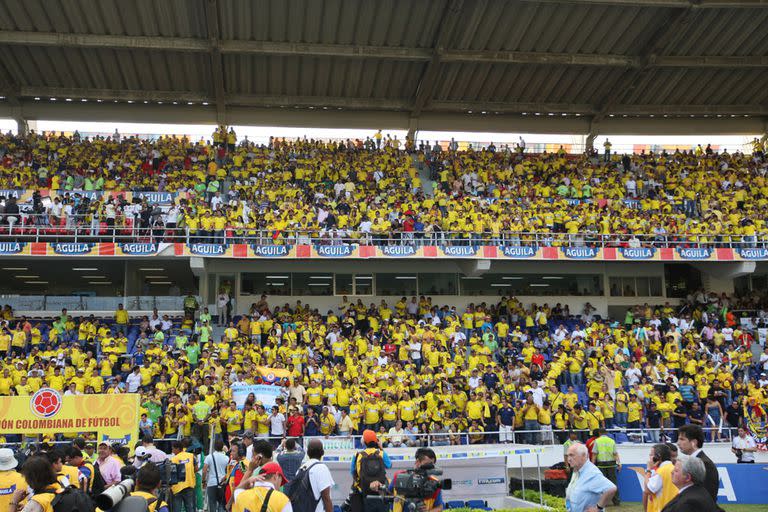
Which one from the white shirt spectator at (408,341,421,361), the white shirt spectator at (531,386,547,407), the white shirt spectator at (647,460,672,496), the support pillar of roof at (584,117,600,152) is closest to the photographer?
the white shirt spectator at (647,460,672,496)

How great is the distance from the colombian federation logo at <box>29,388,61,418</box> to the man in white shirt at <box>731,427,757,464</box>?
50.3 feet

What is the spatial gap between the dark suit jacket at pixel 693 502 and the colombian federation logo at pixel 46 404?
40.8ft

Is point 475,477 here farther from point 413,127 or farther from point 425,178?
point 413,127

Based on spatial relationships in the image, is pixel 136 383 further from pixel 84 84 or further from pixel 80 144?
pixel 84 84

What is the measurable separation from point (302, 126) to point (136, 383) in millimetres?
22404

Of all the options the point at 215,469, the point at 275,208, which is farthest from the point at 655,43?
the point at 215,469

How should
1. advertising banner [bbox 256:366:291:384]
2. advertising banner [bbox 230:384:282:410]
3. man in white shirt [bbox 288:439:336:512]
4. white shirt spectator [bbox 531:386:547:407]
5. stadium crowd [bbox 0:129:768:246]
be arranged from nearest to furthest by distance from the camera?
man in white shirt [bbox 288:439:336:512], advertising banner [bbox 230:384:282:410], advertising banner [bbox 256:366:291:384], white shirt spectator [bbox 531:386:547:407], stadium crowd [bbox 0:129:768:246]

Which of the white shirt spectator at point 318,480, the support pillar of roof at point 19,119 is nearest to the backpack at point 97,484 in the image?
the white shirt spectator at point 318,480

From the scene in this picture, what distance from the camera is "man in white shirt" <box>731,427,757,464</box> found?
17.9 meters

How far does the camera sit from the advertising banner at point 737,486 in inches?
613

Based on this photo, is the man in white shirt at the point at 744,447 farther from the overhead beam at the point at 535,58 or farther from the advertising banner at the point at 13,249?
the advertising banner at the point at 13,249

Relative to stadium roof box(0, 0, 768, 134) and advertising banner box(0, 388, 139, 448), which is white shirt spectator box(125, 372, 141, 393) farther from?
stadium roof box(0, 0, 768, 134)

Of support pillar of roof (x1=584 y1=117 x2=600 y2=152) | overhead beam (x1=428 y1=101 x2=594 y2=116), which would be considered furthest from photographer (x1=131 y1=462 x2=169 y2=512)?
support pillar of roof (x1=584 y1=117 x2=600 y2=152)

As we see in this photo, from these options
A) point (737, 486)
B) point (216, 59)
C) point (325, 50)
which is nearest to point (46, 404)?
point (737, 486)
